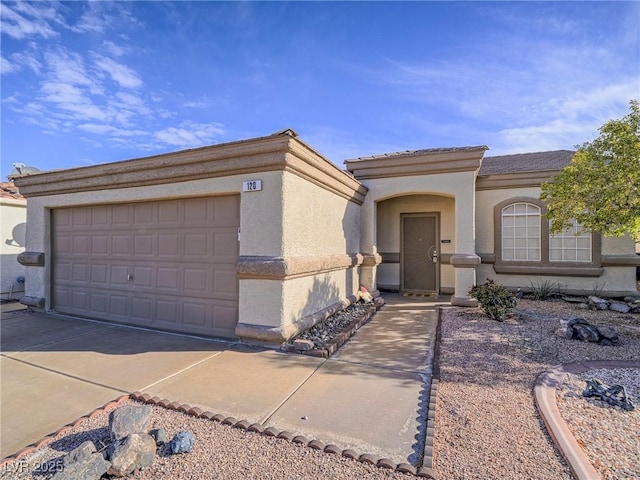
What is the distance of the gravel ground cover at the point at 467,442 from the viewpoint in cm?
238

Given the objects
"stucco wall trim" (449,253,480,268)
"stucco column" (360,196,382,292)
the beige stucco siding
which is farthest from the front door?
the beige stucco siding

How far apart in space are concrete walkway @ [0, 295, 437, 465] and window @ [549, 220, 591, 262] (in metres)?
5.87

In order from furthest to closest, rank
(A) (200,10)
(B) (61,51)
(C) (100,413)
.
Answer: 1. (A) (200,10)
2. (B) (61,51)
3. (C) (100,413)

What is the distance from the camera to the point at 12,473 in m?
2.44

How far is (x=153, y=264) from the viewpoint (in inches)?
252

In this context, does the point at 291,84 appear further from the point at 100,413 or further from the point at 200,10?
the point at 100,413

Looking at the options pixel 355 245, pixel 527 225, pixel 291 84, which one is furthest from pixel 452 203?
pixel 291 84

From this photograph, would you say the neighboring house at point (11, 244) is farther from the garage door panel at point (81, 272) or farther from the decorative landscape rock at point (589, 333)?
the decorative landscape rock at point (589, 333)

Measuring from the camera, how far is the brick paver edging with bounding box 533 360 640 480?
2365 millimetres

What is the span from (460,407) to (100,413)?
3.63 meters

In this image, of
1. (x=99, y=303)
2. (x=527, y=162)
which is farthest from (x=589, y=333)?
(x=99, y=303)

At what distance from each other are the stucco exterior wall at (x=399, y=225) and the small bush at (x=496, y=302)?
2835 mm

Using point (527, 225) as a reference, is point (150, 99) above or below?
above

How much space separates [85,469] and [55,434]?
0.89 metres
